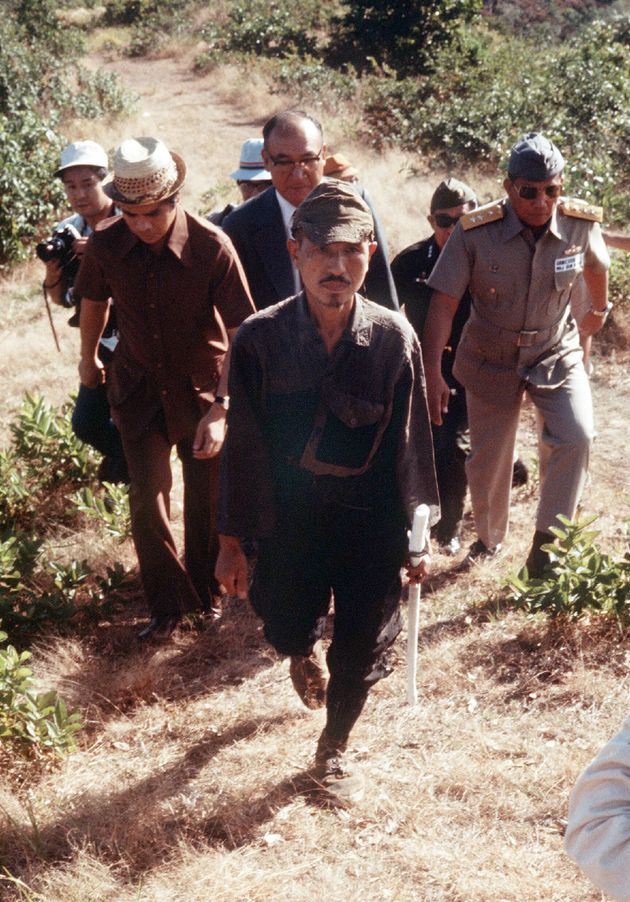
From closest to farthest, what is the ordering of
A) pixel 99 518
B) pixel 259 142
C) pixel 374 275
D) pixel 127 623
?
pixel 374 275 < pixel 127 623 < pixel 99 518 < pixel 259 142

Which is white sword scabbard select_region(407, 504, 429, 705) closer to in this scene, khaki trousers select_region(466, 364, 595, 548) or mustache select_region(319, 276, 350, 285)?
mustache select_region(319, 276, 350, 285)

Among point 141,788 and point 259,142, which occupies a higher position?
point 259,142

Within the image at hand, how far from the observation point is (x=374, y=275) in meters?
4.05

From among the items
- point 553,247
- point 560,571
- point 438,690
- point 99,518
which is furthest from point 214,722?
point 553,247

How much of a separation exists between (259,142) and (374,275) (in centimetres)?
230

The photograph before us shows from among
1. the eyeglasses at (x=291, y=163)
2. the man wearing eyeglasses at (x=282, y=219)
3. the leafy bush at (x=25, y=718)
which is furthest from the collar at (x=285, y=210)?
the leafy bush at (x=25, y=718)

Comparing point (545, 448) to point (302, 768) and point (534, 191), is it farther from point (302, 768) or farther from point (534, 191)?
point (302, 768)

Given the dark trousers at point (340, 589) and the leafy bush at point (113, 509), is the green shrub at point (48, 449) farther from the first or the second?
the dark trousers at point (340, 589)

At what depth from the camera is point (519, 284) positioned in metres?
4.14

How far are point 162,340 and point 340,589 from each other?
4.53 feet

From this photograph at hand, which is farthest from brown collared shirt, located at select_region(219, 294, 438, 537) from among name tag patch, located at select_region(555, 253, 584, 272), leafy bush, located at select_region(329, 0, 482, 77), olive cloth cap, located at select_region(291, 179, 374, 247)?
leafy bush, located at select_region(329, 0, 482, 77)

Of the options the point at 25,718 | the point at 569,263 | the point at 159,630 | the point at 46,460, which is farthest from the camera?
the point at 46,460

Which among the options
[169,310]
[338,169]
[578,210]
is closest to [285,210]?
[169,310]

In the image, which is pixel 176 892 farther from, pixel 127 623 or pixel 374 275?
pixel 374 275
